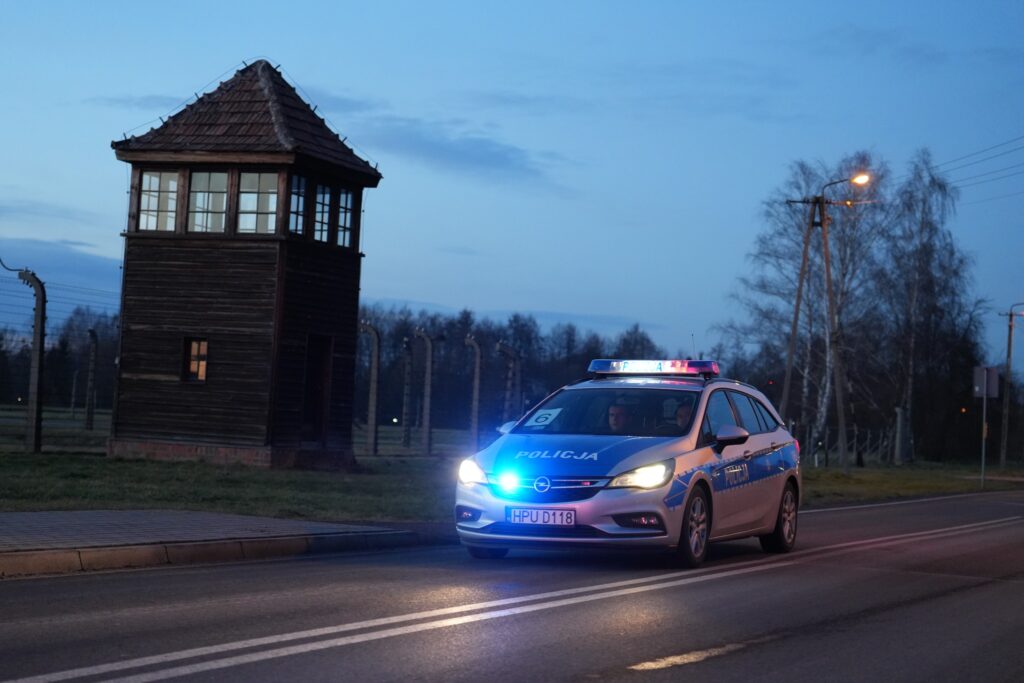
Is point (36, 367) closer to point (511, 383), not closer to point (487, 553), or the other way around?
point (511, 383)

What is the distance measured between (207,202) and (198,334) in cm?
267

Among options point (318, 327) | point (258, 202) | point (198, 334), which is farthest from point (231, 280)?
point (318, 327)

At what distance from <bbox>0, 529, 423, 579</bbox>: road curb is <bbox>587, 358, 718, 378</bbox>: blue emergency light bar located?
2.61m

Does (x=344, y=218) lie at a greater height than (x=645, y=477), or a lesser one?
greater

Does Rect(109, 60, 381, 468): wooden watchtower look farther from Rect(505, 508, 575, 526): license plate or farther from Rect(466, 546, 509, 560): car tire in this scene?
Rect(505, 508, 575, 526): license plate

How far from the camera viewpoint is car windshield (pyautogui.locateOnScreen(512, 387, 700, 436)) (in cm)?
1268

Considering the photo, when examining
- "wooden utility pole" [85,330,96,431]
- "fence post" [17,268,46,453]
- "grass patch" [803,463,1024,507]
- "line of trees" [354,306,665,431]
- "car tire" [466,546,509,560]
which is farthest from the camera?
"line of trees" [354,306,665,431]

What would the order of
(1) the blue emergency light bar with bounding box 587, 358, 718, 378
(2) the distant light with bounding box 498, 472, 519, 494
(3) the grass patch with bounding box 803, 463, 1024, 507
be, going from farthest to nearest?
1. (3) the grass patch with bounding box 803, 463, 1024, 507
2. (1) the blue emergency light bar with bounding box 587, 358, 718, 378
3. (2) the distant light with bounding box 498, 472, 519, 494

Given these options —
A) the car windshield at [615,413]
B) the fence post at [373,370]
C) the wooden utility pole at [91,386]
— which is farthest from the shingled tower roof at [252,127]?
the car windshield at [615,413]

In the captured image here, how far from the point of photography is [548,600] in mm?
9625

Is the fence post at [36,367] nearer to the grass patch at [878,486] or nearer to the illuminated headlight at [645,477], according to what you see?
the grass patch at [878,486]

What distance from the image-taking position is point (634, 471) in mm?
11531

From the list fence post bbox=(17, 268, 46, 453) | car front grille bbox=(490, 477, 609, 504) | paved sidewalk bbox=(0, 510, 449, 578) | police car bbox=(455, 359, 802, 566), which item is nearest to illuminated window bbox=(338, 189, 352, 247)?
fence post bbox=(17, 268, 46, 453)

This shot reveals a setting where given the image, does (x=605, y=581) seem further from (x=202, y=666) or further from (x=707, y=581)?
(x=202, y=666)
